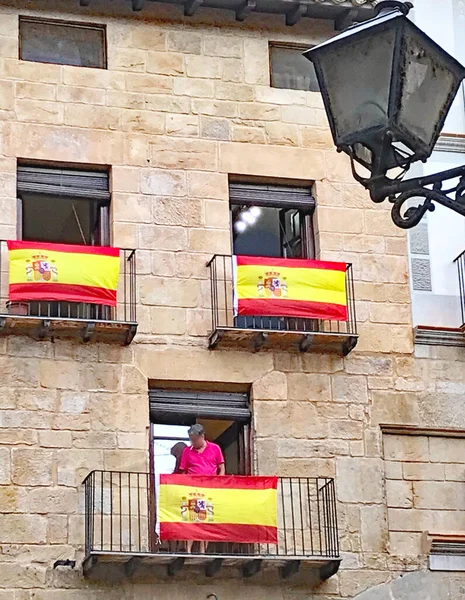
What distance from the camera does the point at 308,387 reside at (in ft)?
56.7

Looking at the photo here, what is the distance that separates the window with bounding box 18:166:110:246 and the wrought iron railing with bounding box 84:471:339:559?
9.80 feet

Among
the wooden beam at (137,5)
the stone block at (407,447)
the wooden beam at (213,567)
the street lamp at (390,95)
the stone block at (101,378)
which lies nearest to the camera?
the street lamp at (390,95)

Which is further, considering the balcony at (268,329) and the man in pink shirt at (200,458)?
the balcony at (268,329)

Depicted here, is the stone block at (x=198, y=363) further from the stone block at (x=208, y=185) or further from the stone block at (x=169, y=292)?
the stone block at (x=208, y=185)

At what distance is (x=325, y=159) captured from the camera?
18.2 m

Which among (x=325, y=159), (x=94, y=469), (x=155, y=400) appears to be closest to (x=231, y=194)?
(x=325, y=159)

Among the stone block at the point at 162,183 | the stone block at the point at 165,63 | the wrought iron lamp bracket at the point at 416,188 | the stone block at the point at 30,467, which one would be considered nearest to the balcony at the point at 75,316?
the stone block at the point at 162,183

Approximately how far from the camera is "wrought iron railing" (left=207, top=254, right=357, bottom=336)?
56.3 ft

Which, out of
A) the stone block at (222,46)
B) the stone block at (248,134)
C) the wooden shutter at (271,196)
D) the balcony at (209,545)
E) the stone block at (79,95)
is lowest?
the balcony at (209,545)

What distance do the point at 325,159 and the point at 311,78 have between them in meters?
1.13

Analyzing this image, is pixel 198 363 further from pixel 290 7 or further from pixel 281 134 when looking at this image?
pixel 290 7

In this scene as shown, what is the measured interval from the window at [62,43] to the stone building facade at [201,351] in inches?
5.4

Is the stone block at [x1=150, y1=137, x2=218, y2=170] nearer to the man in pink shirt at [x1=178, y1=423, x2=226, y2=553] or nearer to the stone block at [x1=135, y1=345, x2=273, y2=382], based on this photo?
the stone block at [x1=135, y1=345, x2=273, y2=382]

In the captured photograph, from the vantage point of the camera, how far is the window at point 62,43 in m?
17.8
